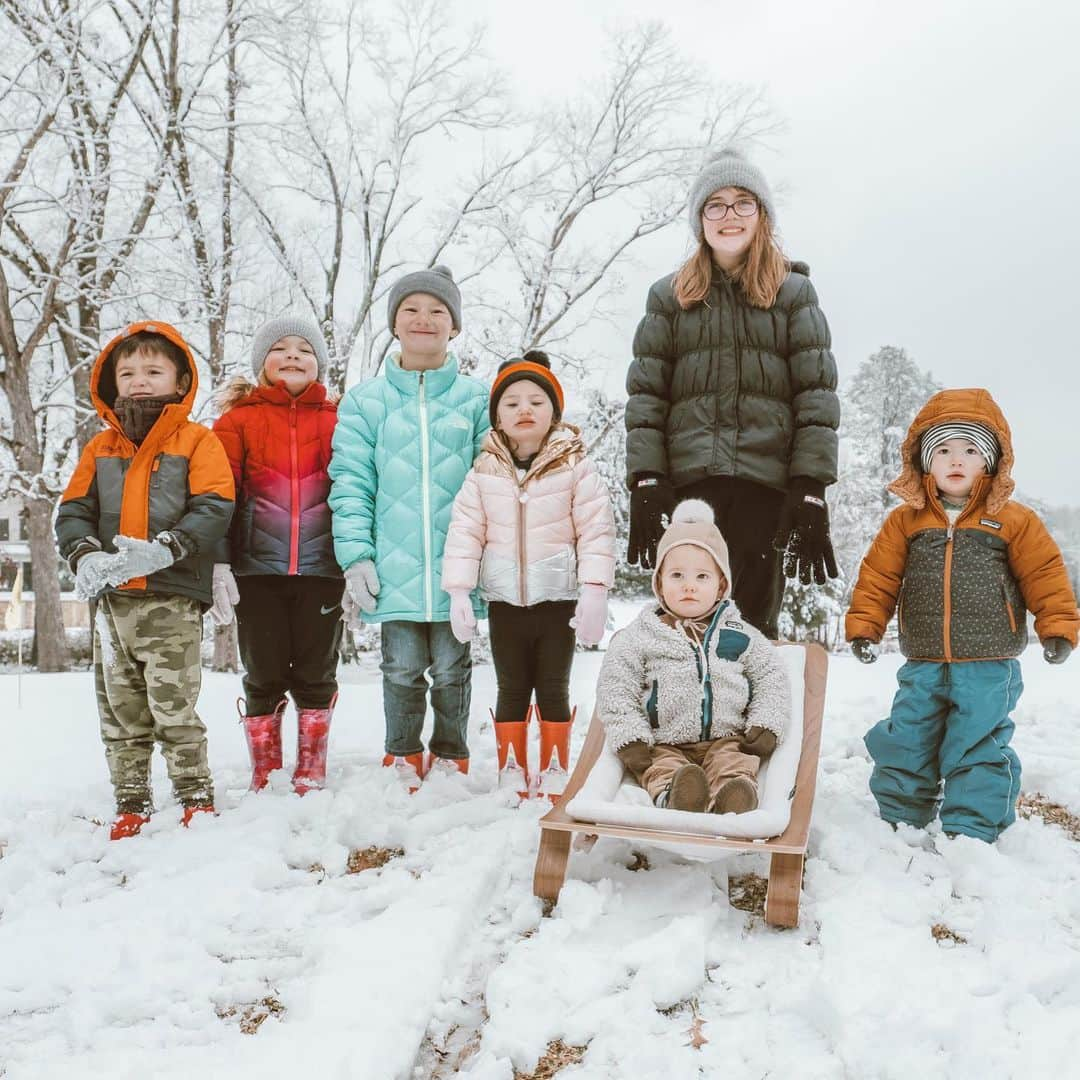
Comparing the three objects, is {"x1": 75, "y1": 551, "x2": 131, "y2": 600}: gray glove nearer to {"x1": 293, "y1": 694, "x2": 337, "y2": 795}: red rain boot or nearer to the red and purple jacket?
the red and purple jacket

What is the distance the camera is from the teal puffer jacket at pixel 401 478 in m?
3.74

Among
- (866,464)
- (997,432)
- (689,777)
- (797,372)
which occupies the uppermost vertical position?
(866,464)

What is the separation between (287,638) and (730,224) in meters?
2.64

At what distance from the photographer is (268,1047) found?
6.42 ft

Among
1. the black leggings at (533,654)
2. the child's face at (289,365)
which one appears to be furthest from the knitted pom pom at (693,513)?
the child's face at (289,365)

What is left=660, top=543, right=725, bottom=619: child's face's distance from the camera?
3.25m

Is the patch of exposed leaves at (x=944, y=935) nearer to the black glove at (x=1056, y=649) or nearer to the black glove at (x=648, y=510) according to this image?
the black glove at (x=1056, y=649)

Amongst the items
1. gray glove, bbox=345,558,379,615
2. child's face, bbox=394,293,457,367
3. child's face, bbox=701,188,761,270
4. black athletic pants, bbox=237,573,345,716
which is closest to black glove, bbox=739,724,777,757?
gray glove, bbox=345,558,379,615

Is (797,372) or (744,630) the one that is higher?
(797,372)

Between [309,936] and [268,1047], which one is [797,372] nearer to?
[309,936]

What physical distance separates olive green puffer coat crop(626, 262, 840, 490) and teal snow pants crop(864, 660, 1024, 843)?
2.99 feet

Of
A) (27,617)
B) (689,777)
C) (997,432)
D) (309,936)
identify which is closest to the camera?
(309,936)

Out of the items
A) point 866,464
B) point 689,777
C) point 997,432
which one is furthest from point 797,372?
point 866,464

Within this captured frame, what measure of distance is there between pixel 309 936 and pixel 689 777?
1240 mm
